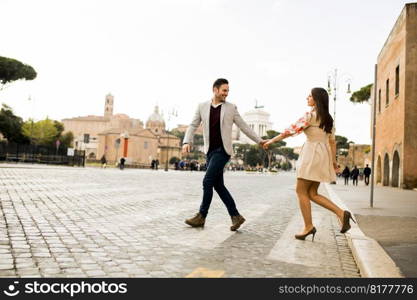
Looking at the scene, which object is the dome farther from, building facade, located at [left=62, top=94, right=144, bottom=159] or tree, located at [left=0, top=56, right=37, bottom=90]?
tree, located at [left=0, top=56, right=37, bottom=90]

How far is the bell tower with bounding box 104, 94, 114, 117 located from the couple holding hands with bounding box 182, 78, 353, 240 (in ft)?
408

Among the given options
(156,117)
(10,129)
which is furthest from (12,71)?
(156,117)

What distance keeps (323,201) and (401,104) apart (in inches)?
724

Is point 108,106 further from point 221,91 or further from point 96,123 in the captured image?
point 221,91

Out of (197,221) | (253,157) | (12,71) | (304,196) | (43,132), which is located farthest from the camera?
(253,157)

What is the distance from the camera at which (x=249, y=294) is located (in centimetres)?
259

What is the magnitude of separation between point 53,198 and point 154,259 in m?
5.22

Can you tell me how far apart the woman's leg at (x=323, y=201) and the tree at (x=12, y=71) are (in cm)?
4235

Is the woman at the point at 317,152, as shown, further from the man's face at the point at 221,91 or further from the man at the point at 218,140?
the man's face at the point at 221,91

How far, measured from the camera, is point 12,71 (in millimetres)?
41531

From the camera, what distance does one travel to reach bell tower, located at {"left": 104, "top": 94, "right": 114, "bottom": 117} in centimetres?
12619

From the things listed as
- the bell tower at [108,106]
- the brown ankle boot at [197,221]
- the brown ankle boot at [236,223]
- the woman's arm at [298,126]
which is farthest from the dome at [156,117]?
the woman's arm at [298,126]

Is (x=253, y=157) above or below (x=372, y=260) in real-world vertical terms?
above

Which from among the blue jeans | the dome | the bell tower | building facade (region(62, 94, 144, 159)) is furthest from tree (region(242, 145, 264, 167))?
the blue jeans
